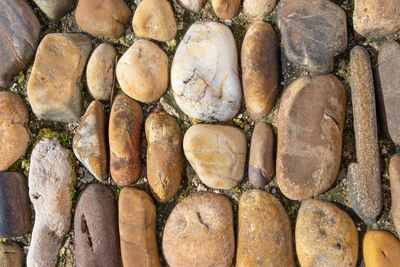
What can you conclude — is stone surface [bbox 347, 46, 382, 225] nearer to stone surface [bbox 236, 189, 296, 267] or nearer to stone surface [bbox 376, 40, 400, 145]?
stone surface [bbox 376, 40, 400, 145]

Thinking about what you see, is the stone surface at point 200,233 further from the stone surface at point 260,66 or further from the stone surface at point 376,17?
the stone surface at point 376,17

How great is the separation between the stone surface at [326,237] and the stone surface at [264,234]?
7 cm

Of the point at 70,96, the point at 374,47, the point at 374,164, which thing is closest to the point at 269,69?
the point at 374,47

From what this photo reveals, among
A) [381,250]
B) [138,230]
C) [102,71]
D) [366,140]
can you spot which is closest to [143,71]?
[102,71]

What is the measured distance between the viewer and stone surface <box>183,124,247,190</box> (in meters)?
1.74

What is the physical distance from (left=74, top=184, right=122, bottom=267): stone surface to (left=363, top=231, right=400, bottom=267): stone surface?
1.21 meters

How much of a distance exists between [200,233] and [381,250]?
31.5 inches

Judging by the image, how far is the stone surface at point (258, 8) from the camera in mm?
1728

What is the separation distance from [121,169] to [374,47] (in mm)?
1340

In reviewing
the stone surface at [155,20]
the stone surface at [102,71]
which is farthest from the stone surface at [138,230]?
the stone surface at [155,20]

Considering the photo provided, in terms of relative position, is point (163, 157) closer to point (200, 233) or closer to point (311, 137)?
point (200, 233)

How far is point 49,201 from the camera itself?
6.42 ft

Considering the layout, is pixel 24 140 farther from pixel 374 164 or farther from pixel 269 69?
pixel 374 164

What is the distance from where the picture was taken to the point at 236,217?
1786 millimetres
